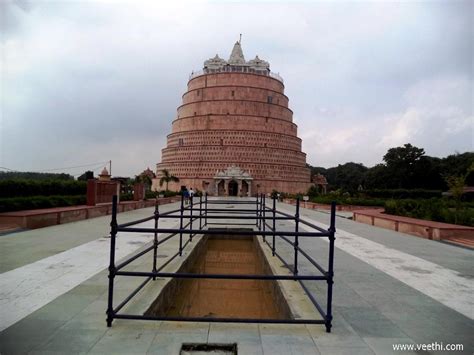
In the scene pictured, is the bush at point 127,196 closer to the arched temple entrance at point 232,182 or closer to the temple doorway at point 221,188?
the arched temple entrance at point 232,182

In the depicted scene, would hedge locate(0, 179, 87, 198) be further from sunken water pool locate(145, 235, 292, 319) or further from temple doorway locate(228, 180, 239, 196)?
temple doorway locate(228, 180, 239, 196)

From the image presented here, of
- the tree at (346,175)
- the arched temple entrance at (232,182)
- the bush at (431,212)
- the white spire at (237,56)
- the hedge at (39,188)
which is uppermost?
the white spire at (237,56)

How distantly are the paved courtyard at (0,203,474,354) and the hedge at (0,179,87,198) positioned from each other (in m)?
6.25

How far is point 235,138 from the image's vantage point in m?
46.3

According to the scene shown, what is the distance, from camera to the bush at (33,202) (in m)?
9.72

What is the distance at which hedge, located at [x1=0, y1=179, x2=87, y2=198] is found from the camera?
11.3 metres

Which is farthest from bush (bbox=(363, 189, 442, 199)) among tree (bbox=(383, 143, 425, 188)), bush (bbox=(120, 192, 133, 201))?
bush (bbox=(120, 192, 133, 201))

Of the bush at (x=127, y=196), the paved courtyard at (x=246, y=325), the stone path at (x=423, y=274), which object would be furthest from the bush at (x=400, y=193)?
the paved courtyard at (x=246, y=325)

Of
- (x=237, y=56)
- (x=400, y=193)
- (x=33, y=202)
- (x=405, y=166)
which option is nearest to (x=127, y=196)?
(x=33, y=202)

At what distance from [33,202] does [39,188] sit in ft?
8.31

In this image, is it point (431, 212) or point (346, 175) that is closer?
point (431, 212)

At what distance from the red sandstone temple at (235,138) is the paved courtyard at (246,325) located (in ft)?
127

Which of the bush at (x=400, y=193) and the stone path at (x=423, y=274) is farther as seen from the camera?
the bush at (x=400, y=193)

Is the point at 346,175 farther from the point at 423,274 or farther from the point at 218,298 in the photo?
the point at 218,298
